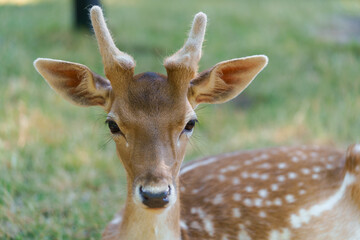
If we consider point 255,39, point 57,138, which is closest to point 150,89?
point 57,138

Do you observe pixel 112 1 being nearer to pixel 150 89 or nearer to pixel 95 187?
pixel 95 187

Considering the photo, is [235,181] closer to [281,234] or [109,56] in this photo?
[281,234]

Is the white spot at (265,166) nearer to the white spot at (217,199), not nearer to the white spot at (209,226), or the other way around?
the white spot at (217,199)

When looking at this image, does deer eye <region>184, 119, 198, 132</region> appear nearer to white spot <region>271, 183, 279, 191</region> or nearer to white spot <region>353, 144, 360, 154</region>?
white spot <region>271, 183, 279, 191</region>

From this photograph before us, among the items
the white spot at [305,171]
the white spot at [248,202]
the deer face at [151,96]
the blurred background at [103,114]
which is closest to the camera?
the deer face at [151,96]

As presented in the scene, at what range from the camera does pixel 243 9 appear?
35.6 feet

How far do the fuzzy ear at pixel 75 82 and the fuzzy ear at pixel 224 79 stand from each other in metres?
0.48

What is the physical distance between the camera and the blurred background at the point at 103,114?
12.8 feet

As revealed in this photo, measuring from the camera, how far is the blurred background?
154 inches

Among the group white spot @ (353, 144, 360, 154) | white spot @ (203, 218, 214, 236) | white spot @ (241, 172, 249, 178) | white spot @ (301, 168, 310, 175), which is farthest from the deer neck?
white spot @ (353, 144, 360, 154)

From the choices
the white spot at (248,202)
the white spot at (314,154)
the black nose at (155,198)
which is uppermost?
the black nose at (155,198)

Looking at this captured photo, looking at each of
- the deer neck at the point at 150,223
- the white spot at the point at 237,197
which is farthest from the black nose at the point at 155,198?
the white spot at the point at 237,197

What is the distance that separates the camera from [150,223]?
271 cm

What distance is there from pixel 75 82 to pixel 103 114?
34cm
